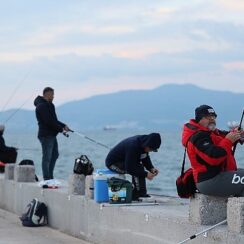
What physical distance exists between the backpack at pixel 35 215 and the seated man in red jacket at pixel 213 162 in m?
4.05

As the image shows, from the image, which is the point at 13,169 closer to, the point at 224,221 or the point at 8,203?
the point at 8,203

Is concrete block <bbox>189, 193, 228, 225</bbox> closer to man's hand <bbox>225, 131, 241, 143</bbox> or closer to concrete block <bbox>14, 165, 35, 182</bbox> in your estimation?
man's hand <bbox>225, 131, 241, 143</bbox>

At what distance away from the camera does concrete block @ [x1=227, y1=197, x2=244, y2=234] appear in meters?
6.40

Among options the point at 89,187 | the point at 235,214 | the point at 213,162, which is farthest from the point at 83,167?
the point at 235,214

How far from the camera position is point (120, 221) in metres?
8.36

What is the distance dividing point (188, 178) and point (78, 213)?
266 cm

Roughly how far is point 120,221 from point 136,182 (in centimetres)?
125

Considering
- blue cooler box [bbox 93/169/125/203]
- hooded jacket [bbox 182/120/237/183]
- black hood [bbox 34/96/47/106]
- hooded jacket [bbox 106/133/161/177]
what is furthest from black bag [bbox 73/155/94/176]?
hooded jacket [bbox 182/120/237/183]

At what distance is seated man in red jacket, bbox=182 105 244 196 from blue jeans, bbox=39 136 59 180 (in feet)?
16.8

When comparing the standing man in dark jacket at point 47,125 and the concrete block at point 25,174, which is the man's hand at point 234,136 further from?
the concrete block at point 25,174

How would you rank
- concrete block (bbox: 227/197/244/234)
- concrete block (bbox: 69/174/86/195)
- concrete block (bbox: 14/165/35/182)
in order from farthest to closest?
concrete block (bbox: 14/165/35/182), concrete block (bbox: 69/174/86/195), concrete block (bbox: 227/197/244/234)

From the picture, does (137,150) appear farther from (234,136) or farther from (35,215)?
(234,136)

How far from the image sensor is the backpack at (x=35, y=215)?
1052cm

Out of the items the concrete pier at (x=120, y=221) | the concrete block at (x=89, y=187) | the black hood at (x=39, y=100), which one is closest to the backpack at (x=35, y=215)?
the concrete pier at (x=120, y=221)
